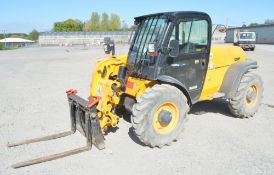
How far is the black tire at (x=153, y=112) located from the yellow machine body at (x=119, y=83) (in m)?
0.48

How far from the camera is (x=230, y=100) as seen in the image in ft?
24.1

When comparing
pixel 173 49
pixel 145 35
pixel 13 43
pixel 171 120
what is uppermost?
pixel 145 35

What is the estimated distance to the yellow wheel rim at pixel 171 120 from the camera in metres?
5.92

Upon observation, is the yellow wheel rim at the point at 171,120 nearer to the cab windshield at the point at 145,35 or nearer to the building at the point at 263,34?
the cab windshield at the point at 145,35

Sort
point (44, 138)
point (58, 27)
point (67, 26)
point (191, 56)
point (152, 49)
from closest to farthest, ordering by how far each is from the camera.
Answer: point (152, 49) → point (44, 138) → point (191, 56) → point (67, 26) → point (58, 27)

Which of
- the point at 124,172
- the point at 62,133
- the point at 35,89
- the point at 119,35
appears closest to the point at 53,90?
the point at 35,89

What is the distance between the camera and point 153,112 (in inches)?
226

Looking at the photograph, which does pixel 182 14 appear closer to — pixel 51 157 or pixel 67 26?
pixel 51 157

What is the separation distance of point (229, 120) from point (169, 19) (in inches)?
113

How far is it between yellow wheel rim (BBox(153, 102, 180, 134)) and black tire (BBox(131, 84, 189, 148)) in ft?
0.14

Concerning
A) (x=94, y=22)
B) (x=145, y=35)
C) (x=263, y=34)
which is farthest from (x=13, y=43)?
(x=145, y=35)

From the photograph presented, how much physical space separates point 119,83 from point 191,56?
1524 millimetres

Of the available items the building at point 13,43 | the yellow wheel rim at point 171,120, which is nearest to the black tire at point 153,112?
the yellow wheel rim at point 171,120

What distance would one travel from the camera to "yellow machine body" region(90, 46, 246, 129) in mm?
6238
